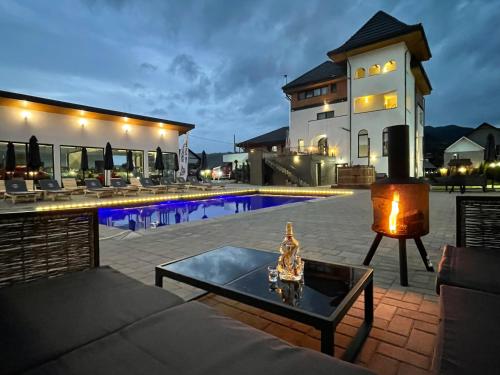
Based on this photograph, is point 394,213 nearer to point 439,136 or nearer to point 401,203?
point 401,203

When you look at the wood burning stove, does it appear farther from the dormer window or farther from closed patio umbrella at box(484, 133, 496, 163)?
the dormer window

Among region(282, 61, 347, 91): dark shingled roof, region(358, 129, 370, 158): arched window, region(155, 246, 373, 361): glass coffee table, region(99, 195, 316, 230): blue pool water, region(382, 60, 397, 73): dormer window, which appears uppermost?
region(282, 61, 347, 91): dark shingled roof

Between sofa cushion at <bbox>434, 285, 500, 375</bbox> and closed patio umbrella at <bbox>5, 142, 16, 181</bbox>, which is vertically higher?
closed patio umbrella at <bbox>5, 142, 16, 181</bbox>

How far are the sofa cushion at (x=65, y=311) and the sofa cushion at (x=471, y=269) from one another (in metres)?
1.70

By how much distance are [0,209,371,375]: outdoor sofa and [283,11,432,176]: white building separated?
780 inches

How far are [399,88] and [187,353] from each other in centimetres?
2196

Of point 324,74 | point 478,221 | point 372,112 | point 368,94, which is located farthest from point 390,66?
point 478,221

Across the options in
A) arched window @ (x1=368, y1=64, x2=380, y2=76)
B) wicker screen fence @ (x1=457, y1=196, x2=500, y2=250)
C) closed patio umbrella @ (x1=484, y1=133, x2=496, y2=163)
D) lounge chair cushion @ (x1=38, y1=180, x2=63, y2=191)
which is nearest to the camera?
wicker screen fence @ (x1=457, y1=196, x2=500, y2=250)

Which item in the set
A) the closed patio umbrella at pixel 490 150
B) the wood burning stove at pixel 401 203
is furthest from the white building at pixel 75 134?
the closed patio umbrella at pixel 490 150

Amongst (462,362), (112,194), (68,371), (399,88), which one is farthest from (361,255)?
(399,88)

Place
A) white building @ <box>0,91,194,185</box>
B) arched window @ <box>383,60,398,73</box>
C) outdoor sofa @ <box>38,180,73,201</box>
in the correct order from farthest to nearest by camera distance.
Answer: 1. arched window @ <box>383,60,398,73</box>
2. white building @ <box>0,91,194,185</box>
3. outdoor sofa @ <box>38,180,73,201</box>

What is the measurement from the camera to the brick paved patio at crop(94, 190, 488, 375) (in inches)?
68.6

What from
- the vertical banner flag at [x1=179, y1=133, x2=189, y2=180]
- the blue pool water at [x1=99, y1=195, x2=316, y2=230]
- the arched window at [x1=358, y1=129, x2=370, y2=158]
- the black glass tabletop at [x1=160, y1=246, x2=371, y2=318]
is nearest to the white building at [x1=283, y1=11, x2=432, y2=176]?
the arched window at [x1=358, y1=129, x2=370, y2=158]

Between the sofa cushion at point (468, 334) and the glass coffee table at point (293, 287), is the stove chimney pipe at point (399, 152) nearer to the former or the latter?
the glass coffee table at point (293, 287)
